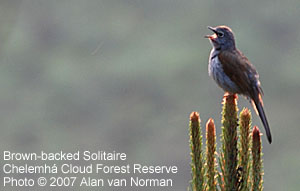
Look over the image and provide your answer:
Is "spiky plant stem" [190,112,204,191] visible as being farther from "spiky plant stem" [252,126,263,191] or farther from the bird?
the bird

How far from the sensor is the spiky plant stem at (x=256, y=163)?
3.90 m

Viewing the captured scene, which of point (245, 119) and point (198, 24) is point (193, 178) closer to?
point (245, 119)

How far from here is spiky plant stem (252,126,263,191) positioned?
3.90m

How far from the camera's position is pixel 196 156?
3982mm

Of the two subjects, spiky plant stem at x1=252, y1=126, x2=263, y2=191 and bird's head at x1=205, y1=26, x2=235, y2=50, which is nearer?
spiky plant stem at x1=252, y1=126, x2=263, y2=191

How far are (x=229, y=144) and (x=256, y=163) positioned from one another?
18 cm

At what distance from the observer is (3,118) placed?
41.1 m

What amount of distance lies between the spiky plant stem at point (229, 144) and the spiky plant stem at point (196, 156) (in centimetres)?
14

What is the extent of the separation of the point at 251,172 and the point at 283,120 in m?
38.9

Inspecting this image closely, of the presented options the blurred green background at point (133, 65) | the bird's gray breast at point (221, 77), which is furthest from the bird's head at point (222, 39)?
the blurred green background at point (133, 65)

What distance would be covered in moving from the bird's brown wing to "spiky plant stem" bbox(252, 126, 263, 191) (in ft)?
7.04

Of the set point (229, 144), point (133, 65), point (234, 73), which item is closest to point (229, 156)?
point (229, 144)

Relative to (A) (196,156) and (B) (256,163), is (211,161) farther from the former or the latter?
(B) (256,163)

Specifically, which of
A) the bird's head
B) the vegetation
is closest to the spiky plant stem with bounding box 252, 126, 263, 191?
the vegetation
